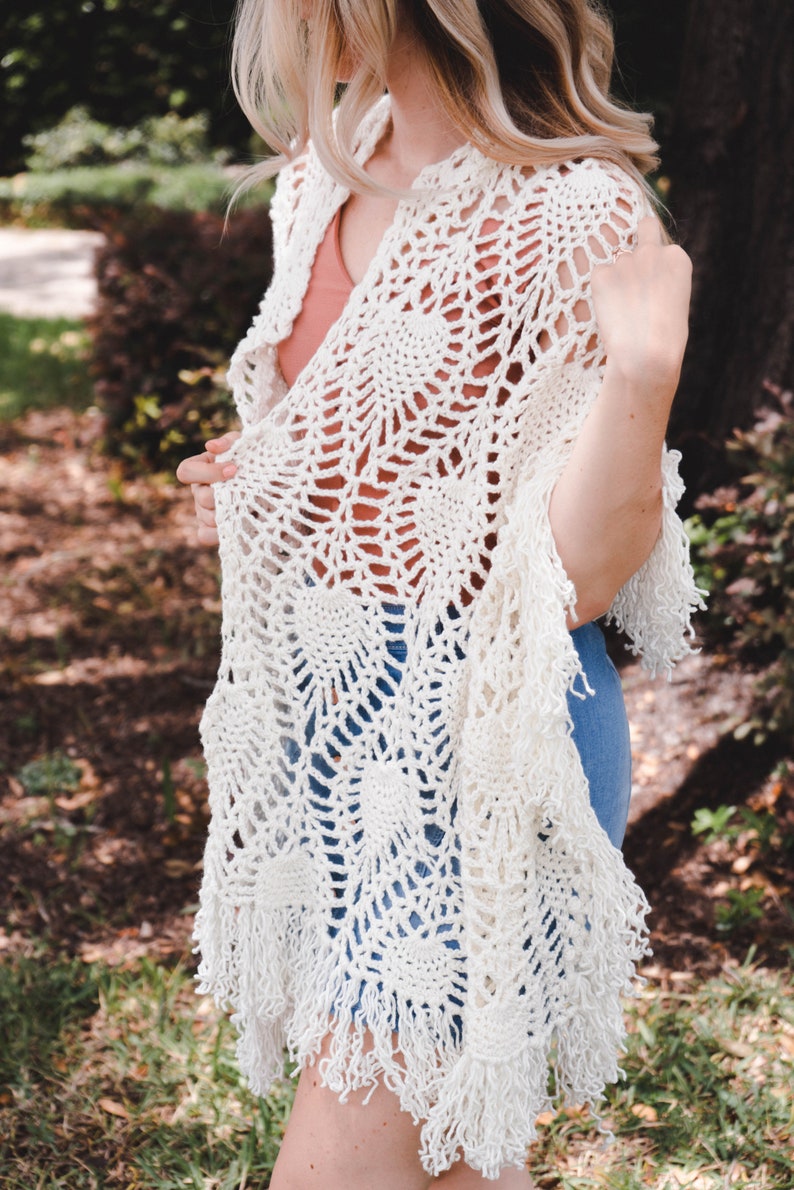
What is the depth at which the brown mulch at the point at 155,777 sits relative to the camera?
10.3 feet

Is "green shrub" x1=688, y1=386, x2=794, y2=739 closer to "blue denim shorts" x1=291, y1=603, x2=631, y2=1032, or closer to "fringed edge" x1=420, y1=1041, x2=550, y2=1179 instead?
"blue denim shorts" x1=291, y1=603, x2=631, y2=1032

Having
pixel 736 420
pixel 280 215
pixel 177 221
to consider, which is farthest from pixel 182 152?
pixel 280 215

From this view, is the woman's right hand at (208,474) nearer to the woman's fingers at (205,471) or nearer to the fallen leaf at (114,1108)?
the woman's fingers at (205,471)

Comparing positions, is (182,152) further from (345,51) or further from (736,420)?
(345,51)

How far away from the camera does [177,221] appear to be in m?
6.25

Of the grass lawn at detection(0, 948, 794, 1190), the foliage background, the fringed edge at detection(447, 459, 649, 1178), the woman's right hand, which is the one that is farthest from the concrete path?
the fringed edge at detection(447, 459, 649, 1178)

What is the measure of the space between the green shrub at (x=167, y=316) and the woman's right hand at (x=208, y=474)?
3734 millimetres

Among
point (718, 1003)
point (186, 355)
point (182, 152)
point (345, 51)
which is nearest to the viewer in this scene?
point (345, 51)

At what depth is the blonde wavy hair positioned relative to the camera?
141cm

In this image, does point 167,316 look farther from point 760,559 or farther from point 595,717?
point 595,717

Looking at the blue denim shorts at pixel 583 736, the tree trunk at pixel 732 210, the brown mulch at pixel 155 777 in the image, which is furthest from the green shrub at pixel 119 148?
the blue denim shorts at pixel 583 736

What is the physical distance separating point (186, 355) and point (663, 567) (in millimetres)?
4717

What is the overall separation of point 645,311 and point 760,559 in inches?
86.2

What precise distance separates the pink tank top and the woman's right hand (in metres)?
0.16
